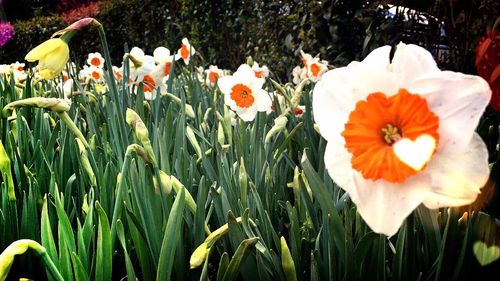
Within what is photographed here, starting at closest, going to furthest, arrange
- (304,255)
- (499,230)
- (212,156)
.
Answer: (499,230) → (304,255) → (212,156)

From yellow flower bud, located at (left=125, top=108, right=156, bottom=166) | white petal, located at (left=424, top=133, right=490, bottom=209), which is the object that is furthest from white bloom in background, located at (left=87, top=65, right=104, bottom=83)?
white petal, located at (left=424, top=133, right=490, bottom=209)

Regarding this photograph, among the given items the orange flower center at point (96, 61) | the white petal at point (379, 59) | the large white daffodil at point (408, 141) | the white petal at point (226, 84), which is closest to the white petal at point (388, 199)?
the large white daffodil at point (408, 141)

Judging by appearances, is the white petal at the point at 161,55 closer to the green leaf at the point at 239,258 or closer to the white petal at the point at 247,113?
the white petal at the point at 247,113

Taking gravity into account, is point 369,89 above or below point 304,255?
above

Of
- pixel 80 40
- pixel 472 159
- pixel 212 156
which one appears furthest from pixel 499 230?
pixel 80 40

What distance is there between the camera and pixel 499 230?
70 centimetres

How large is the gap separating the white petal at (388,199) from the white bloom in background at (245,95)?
41.4 inches

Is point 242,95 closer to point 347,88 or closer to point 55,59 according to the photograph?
point 55,59

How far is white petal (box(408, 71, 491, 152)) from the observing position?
0.50 metres

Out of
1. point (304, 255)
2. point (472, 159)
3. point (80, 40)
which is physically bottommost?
point (80, 40)

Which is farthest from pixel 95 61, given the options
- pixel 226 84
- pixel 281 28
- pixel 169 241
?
pixel 169 241

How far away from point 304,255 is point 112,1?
24.8 feet

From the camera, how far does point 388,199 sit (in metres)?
0.53

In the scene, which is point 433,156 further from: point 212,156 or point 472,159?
point 212,156
